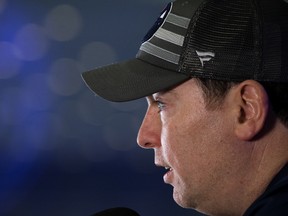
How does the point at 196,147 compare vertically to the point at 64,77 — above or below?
above

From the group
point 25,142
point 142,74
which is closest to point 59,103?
point 25,142

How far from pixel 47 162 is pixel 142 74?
6.72 feet

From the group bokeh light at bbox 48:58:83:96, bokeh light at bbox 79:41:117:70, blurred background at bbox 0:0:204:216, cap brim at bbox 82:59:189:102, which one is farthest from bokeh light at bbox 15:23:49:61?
cap brim at bbox 82:59:189:102

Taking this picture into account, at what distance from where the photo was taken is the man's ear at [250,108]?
758mm

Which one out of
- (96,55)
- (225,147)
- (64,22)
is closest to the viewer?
(225,147)

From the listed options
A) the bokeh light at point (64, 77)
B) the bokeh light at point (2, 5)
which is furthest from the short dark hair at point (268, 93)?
the bokeh light at point (2, 5)

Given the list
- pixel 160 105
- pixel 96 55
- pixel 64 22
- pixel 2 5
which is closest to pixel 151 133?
pixel 160 105

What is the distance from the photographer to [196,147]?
79cm

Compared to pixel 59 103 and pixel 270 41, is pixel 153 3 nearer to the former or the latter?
pixel 59 103

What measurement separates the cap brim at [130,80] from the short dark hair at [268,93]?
0.13ft

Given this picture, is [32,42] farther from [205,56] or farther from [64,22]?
[205,56]

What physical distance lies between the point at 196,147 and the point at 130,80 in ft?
0.52

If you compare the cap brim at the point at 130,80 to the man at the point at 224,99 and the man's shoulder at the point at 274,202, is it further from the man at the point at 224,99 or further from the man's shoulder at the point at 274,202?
the man's shoulder at the point at 274,202

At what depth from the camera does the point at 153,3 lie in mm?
2676
